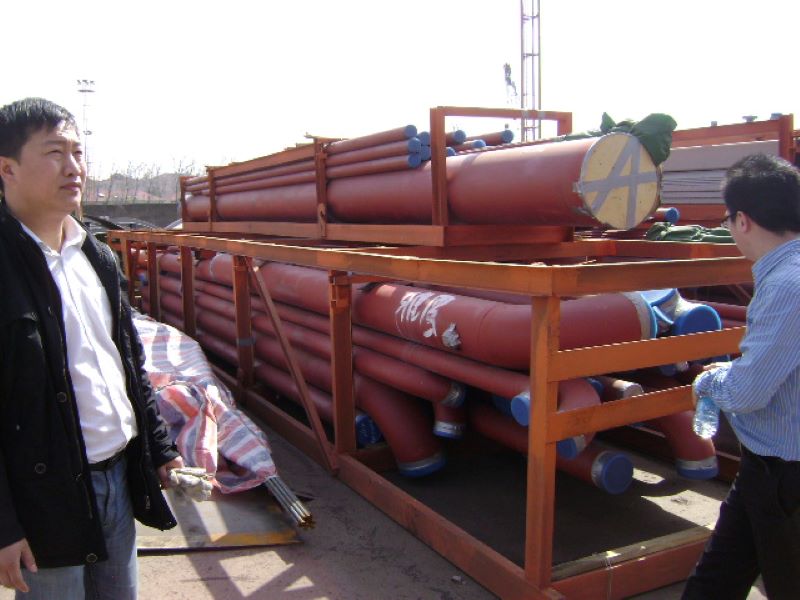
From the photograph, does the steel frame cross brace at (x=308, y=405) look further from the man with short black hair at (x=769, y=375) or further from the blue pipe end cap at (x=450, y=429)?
the man with short black hair at (x=769, y=375)

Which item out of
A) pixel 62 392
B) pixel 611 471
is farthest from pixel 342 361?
pixel 62 392

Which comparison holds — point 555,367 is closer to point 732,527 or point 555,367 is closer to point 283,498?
point 732,527

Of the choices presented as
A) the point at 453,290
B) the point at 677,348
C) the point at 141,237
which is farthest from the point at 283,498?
the point at 141,237

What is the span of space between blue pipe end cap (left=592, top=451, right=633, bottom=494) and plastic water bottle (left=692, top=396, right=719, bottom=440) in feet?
3.35

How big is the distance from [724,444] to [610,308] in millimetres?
2134

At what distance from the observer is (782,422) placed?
2.00 metres

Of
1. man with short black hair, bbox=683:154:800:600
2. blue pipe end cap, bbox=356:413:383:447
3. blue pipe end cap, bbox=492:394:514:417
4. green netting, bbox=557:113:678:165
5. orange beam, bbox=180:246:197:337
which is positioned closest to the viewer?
man with short black hair, bbox=683:154:800:600

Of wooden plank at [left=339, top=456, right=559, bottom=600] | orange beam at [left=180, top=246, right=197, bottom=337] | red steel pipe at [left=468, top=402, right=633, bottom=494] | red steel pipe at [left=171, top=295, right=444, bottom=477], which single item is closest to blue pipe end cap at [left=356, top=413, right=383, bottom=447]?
red steel pipe at [left=171, top=295, right=444, bottom=477]

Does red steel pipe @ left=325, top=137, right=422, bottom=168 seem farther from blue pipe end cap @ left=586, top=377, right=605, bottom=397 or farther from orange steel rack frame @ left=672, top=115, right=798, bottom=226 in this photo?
orange steel rack frame @ left=672, top=115, right=798, bottom=226

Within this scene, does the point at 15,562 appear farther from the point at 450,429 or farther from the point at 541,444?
the point at 450,429

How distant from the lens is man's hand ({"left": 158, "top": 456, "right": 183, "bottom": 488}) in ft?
6.85

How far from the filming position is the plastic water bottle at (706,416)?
7.17 feet

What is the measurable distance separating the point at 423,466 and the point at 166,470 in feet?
6.96

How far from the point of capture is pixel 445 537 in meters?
3.23
